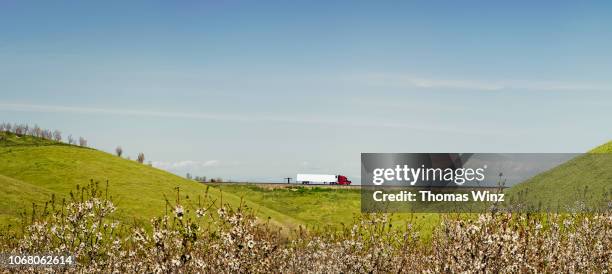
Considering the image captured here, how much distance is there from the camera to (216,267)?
15.1 metres

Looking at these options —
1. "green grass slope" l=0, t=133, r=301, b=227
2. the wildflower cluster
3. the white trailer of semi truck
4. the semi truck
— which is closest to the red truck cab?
the semi truck

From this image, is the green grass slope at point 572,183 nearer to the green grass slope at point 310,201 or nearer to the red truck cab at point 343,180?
the green grass slope at point 310,201

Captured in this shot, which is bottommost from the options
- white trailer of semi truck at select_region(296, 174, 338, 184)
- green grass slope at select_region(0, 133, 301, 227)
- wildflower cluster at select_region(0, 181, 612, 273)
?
wildflower cluster at select_region(0, 181, 612, 273)

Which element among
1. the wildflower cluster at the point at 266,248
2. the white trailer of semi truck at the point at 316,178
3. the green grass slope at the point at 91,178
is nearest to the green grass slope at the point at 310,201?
the green grass slope at the point at 91,178

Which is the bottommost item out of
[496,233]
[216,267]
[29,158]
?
[216,267]

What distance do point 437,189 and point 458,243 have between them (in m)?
38.4

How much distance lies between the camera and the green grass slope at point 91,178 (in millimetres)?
37312

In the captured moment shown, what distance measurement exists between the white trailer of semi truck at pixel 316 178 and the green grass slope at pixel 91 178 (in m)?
48.6

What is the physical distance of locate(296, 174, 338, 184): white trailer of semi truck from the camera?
10131 centimetres

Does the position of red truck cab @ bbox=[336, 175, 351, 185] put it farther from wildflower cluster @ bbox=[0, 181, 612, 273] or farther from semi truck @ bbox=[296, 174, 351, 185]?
wildflower cluster @ bbox=[0, 181, 612, 273]

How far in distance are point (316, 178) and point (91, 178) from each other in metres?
60.4

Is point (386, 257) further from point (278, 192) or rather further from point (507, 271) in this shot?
point (278, 192)

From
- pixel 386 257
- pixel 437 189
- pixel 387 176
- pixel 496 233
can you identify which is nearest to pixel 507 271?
pixel 496 233

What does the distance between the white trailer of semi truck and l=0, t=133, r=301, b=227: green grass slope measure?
1915 inches
